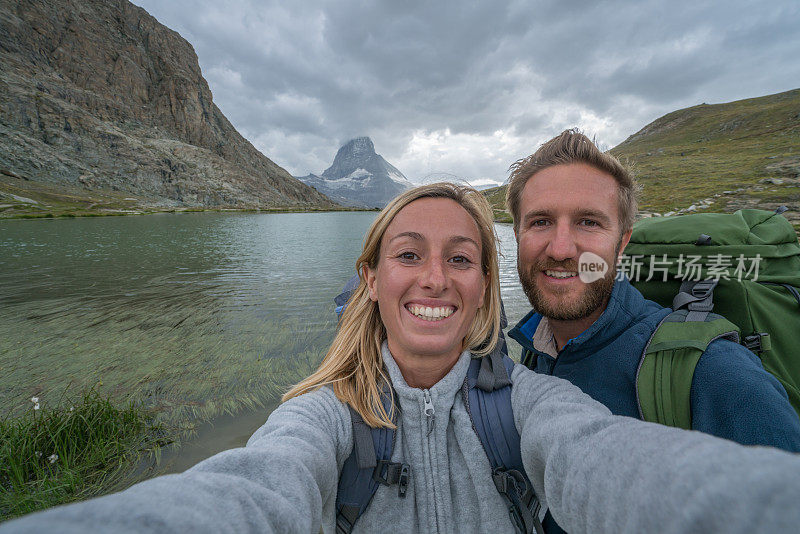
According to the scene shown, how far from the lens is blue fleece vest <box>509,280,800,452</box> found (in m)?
1.76

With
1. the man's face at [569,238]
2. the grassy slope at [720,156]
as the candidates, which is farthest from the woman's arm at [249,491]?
the grassy slope at [720,156]

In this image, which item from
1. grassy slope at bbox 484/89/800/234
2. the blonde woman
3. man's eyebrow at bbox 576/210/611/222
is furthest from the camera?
grassy slope at bbox 484/89/800/234

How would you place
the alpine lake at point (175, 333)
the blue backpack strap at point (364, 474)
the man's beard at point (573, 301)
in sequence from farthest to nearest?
the alpine lake at point (175, 333), the man's beard at point (573, 301), the blue backpack strap at point (364, 474)

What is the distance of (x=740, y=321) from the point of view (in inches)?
98.2

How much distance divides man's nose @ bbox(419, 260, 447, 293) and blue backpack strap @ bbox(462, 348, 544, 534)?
0.75 m

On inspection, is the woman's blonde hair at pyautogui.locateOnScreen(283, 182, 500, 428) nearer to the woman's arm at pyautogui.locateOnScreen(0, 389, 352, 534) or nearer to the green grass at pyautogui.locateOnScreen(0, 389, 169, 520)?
the woman's arm at pyautogui.locateOnScreen(0, 389, 352, 534)

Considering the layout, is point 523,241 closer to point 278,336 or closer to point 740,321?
point 740,321

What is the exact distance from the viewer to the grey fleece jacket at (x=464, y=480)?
28.8 inches

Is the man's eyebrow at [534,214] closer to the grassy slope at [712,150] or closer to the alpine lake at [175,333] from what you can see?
the alpine lake at [175,333]

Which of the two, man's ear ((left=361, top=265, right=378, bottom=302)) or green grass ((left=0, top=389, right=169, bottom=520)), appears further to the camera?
green grass ((left=0, top=389, right=169, bottom=520))

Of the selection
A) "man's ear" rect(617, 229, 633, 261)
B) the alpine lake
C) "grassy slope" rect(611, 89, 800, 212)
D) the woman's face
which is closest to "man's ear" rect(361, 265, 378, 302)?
the woman's face

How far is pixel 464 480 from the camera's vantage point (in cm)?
222

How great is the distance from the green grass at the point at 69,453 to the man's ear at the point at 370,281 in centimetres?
411

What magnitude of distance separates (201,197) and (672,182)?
402 ft
